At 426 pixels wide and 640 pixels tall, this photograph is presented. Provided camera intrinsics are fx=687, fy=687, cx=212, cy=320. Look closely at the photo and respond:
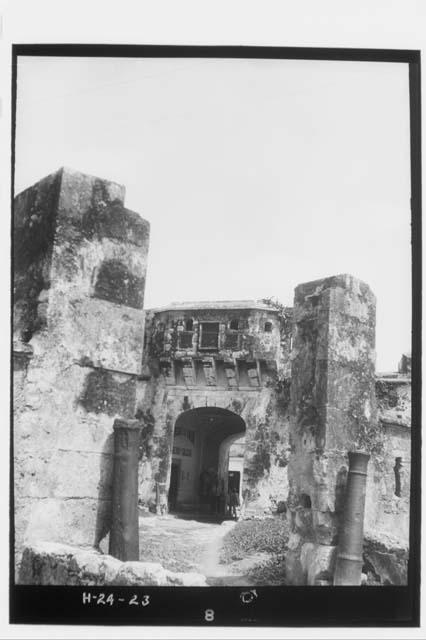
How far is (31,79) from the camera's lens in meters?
4.54

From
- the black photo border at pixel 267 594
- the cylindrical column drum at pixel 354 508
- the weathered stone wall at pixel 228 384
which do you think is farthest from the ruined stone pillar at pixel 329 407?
the weathered stone wall at pixel 228 384

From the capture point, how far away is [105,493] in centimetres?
434

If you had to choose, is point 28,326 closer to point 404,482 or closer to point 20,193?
point 20,193

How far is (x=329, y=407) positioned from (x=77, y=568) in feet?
8.49

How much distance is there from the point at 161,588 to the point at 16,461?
1158 millimetres

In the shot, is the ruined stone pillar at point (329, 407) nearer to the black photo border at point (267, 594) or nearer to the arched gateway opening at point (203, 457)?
the black photo border at point (267, 594)

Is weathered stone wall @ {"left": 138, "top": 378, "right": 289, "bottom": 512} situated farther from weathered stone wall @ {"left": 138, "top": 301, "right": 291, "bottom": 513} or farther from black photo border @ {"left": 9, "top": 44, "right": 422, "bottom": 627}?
black photo border @ {"left": 9, "top": 44, "right": 422, "bottom": 627}

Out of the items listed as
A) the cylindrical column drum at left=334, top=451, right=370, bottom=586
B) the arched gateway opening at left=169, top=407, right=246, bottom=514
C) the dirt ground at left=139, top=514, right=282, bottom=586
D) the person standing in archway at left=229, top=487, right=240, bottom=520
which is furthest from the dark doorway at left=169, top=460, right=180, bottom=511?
the cylindrical column drum at left=334, top=451, right=370, bottom=586

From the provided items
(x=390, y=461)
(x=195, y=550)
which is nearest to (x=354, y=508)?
(x=390, y=461)

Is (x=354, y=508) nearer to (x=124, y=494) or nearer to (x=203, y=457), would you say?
(x=124, y=494)

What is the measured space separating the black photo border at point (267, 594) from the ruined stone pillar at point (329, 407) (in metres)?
1.20

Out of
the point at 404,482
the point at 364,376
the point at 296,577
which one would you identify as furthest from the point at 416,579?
the point at 364,376

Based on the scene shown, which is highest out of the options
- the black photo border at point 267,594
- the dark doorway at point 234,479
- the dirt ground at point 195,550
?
the black photo border at point 267,594

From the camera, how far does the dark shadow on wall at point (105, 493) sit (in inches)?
169
